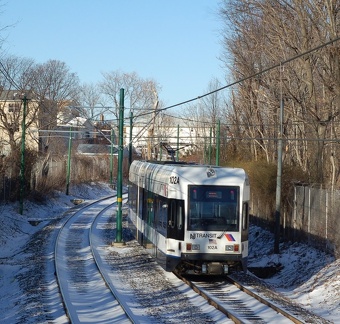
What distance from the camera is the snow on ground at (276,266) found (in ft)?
51.0

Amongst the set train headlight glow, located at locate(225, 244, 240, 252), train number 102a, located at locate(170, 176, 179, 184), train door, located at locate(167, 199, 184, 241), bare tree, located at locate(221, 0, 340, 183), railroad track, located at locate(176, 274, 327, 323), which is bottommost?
railroad track, located at locate(176, 274, 327, 323)

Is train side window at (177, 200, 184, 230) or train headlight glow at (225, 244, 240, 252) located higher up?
train side window at (177, 200, 184, 230)

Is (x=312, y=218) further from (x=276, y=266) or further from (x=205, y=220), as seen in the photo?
(x=205, y=220)

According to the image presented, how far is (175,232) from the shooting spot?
17.7 m

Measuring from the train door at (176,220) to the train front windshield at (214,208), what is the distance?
0.24 metres

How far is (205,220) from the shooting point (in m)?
17.7

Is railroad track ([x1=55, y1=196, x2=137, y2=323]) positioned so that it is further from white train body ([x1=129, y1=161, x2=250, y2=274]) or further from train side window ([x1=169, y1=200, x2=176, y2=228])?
train side window ([x1=169, y1=200, x2=176, y2=228])

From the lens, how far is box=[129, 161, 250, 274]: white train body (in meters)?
17.5

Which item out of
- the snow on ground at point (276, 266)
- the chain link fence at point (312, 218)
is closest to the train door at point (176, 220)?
the snow on ground at point (276, 266)

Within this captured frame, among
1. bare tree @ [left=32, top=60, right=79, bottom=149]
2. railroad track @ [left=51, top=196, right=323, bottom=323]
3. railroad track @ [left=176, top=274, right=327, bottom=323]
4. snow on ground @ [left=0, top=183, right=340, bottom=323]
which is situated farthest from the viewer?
bare tree @ [left=32, top=60, right=79, bottom=149]

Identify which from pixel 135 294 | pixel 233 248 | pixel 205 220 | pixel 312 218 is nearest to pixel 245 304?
pixel 135 294

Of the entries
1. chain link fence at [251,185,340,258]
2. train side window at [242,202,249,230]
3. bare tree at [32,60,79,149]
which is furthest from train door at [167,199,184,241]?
bare tree at [32,60,79,149]

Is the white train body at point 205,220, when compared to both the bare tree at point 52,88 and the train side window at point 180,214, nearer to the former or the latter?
the train side window at point 180,214

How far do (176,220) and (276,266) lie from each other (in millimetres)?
6621
